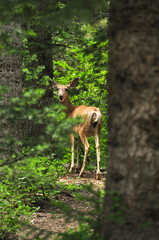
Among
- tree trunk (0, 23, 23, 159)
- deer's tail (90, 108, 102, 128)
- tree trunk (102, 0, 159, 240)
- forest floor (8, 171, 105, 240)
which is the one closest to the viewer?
tree trunk (102, 0, 159, 240)

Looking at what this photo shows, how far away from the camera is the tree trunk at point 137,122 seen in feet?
8.30

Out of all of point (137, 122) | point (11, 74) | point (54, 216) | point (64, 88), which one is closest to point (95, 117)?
point (64, 88)

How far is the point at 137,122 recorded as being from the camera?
8.37 ft

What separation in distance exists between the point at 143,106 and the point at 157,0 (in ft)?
2.60

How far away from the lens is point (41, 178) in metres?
6.75

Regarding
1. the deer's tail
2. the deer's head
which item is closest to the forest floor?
the deer's tail

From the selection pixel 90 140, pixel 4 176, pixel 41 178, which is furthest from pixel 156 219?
pixel 90 140

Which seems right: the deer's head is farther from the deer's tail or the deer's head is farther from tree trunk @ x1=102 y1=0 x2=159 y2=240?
tree trunk @ x1=102 y1=0 x2=159 y2=240

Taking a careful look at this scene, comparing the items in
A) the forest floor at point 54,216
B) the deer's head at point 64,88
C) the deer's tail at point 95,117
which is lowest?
the forest floor at point 54,216

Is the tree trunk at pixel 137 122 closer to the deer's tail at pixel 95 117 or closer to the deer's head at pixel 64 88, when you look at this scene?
the deer's tail at pixel 95 117

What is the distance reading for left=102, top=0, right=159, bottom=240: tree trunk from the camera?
253 cm

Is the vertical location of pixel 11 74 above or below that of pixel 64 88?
above

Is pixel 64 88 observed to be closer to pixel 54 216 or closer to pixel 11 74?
pixel 11 74

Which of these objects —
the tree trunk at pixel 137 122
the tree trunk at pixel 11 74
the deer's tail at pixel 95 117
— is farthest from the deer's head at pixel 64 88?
the tree trunk at pixel 137 122
